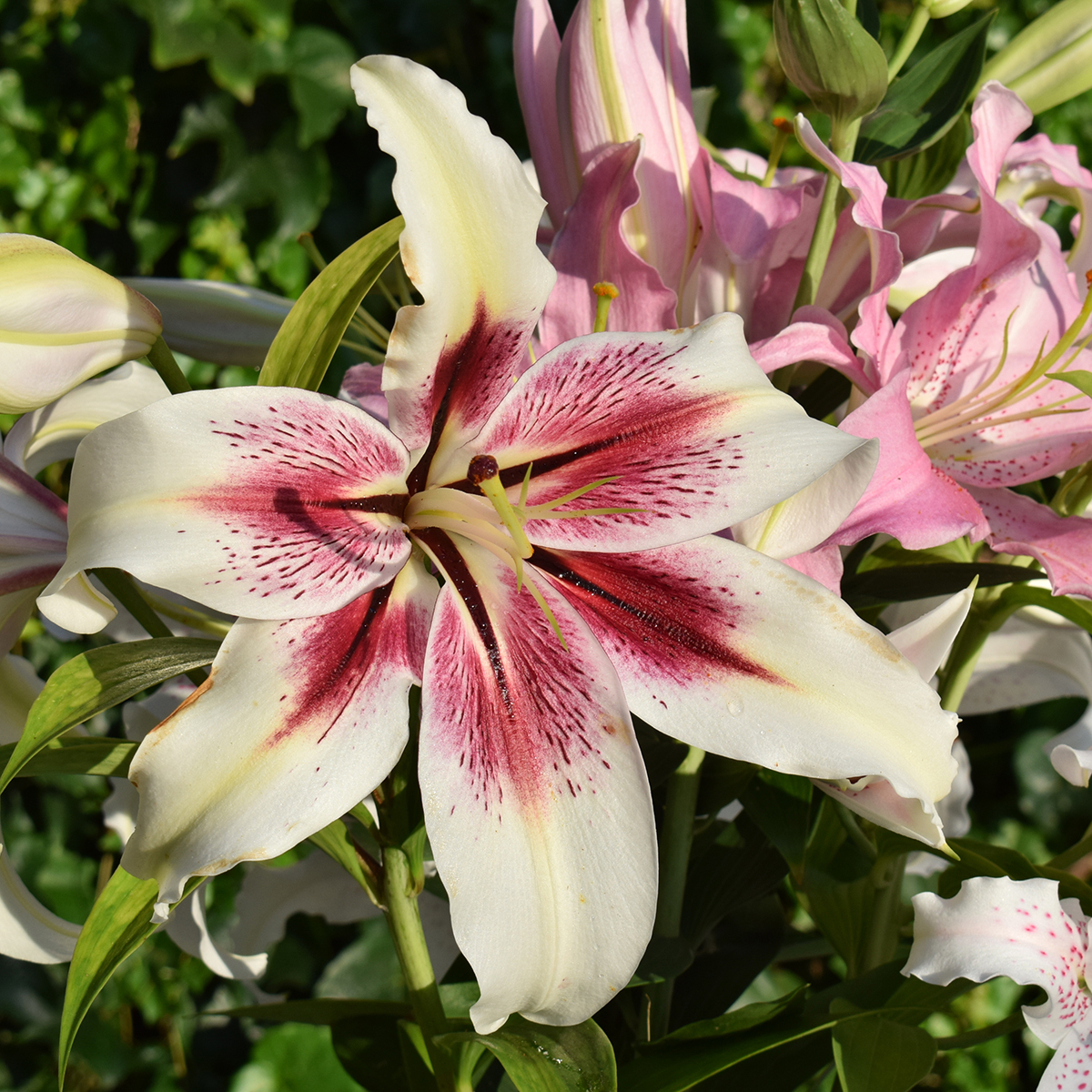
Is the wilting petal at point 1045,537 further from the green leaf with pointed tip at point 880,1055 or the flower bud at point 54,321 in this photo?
the flower bud at point 54,321

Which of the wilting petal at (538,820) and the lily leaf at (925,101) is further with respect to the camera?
the lily leaf at (925,101)

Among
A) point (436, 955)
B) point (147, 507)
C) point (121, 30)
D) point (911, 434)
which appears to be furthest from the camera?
point (121, 30)

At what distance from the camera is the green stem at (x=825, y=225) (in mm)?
417

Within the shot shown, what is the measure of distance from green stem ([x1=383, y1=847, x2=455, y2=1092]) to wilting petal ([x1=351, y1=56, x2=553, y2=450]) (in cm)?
18

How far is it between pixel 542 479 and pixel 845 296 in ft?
0.56

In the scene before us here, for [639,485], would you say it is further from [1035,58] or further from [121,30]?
[121,30]

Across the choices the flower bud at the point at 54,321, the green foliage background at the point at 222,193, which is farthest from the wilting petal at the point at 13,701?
the green foliage background at the point at 222,193

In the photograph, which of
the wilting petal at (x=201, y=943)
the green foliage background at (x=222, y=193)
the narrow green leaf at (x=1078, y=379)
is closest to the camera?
the narrow green leaf at (x=1078, y=379)

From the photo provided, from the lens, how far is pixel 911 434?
393 mm

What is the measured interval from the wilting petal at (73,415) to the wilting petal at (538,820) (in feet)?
0.60

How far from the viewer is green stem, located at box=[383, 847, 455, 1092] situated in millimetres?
416

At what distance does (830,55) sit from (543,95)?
116mm

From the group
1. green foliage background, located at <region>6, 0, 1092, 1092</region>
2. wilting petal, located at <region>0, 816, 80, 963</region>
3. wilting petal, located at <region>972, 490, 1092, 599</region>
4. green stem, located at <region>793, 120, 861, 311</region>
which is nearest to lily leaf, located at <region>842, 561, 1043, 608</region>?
wilting petal, located at <region>972, 490, 1092, 599</region>

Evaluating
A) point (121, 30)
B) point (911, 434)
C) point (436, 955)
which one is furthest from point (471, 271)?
point (121, 30)
